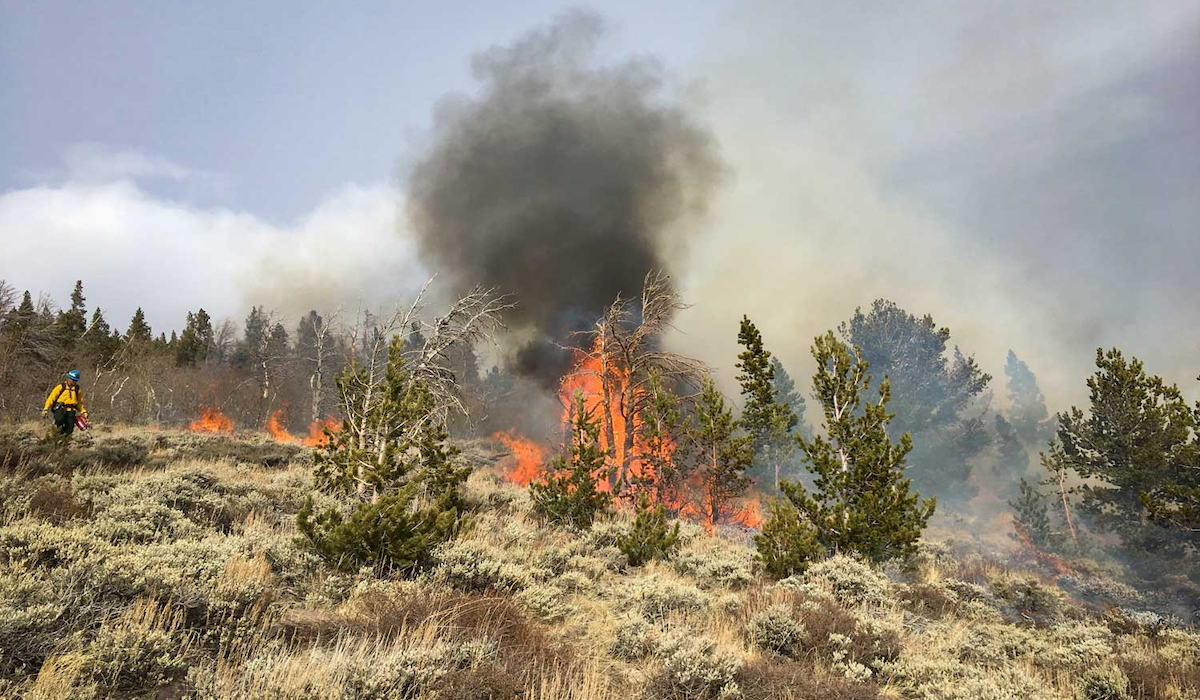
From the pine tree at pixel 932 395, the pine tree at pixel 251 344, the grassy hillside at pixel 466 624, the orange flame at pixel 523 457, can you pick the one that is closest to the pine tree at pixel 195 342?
the pine tree at pixel 251 344

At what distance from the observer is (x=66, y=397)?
11.9 metres

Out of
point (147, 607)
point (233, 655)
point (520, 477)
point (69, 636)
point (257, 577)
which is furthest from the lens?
point (520, 477)

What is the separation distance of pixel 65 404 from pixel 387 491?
825 centimetres

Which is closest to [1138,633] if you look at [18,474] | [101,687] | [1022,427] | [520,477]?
[101,687]

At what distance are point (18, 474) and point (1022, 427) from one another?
85.6m

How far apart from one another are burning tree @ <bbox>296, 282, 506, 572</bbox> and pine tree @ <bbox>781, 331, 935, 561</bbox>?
7205 millimetres

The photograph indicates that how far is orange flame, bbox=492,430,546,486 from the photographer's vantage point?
27.9 m

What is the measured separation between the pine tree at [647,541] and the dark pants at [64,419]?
12395 mm

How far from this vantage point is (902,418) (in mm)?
41906

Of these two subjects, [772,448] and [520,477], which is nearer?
[520,477]

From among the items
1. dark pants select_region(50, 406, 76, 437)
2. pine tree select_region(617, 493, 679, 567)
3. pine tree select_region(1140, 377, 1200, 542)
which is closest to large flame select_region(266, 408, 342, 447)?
dark pants select_region(50, 406, 76, 437)

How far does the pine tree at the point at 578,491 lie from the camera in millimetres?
12852

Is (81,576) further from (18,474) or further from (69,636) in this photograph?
(18,474)

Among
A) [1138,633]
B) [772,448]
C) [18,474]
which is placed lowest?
[1138,633]
